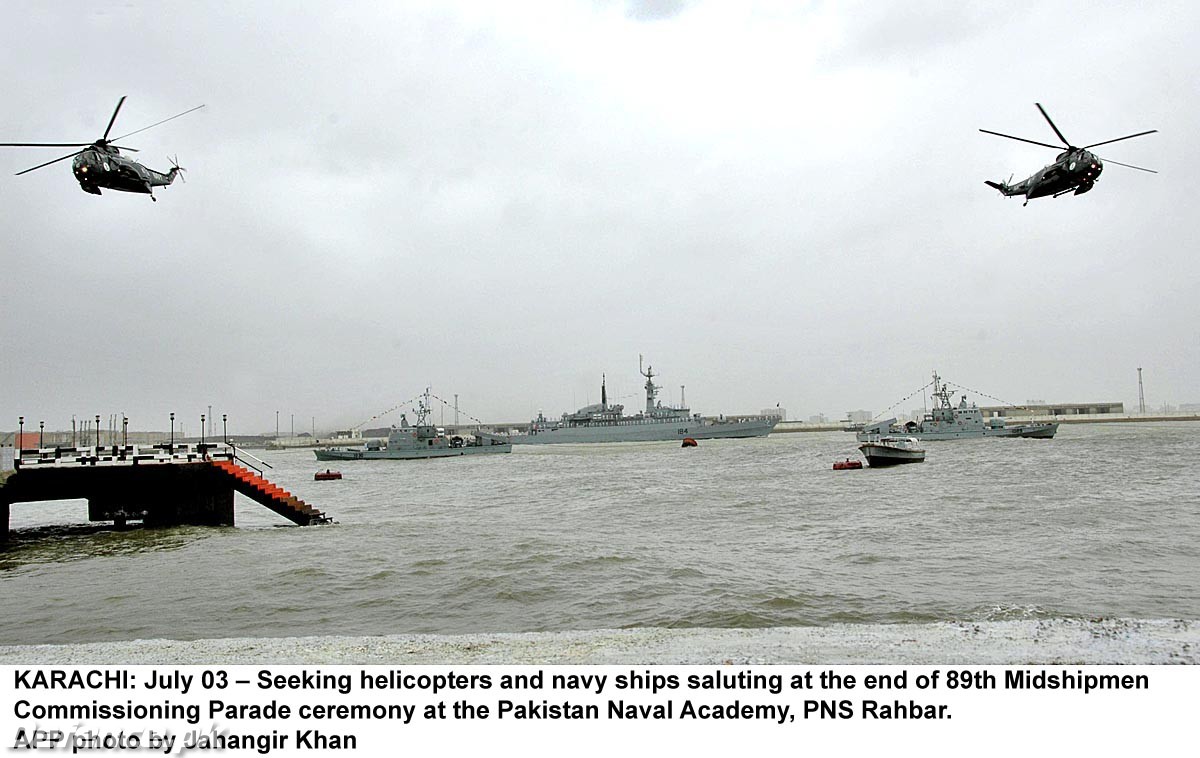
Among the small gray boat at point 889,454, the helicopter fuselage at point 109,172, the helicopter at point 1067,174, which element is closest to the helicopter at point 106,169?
the helicopter fuselage at point 109,172

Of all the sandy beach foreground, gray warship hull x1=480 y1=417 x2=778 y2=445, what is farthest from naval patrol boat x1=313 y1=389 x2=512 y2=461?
the sandy beach foreground

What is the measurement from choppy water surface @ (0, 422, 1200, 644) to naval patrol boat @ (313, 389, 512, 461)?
2197 inches

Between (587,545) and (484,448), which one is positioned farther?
(484,448)

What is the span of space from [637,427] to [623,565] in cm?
9789

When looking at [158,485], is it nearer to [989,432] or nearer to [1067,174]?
[1067,174]

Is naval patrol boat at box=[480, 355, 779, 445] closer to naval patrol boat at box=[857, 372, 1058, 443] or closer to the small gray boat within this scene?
naval patrol boat at box=[857, 372, 1058, 443]

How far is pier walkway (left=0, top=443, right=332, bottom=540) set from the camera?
21.3 metres

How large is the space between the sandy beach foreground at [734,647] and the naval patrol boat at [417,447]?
261 ft
